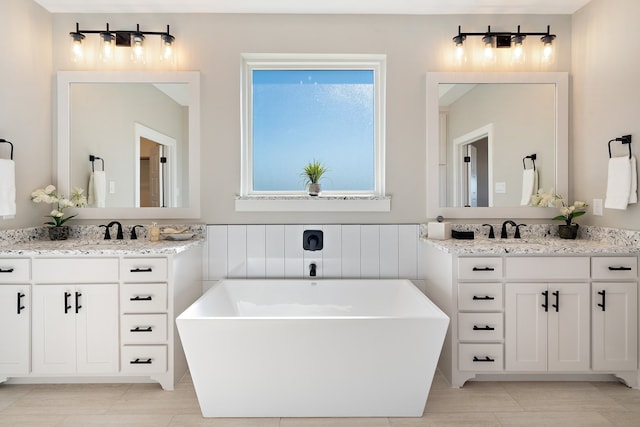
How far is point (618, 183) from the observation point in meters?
2.36

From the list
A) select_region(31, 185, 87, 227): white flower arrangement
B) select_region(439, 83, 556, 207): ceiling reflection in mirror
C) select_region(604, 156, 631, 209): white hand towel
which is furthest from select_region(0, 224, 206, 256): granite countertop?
select_region(604, 156, 631, 209): white hand towel

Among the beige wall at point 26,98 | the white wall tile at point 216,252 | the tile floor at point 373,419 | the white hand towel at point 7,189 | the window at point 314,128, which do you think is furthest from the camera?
the window at point 314,128

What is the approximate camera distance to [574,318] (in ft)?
7.41

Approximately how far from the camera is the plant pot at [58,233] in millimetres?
2648

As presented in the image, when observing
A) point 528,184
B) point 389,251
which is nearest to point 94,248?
point 389,251

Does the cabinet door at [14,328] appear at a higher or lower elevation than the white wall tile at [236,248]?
lower

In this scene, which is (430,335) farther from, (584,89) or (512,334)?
(584,89)

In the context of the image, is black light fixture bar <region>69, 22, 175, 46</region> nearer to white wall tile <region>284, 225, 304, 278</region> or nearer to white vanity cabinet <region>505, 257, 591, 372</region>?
white wall tile <region>284, 225, 304, 278</region>

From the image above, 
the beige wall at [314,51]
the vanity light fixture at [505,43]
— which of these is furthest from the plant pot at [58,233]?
the vanity light fixture at [505,43]

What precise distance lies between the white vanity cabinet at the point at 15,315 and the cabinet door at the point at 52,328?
47 millimetres

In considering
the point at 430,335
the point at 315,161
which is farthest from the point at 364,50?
the point at 430,335

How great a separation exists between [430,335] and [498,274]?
727 millimetres

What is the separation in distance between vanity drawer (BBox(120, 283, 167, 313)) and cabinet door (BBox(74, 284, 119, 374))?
2.0 inches

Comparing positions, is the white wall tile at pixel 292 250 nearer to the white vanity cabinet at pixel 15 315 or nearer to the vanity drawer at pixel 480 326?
the vanity drawer at pixel 480 326
